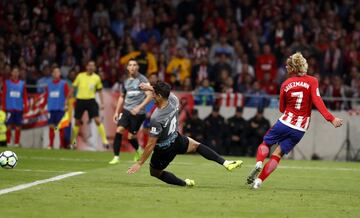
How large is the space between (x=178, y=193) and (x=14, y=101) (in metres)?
12.9

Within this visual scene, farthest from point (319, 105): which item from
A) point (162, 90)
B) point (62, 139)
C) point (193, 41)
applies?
point (193, 41)

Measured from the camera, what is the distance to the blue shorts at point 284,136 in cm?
1382

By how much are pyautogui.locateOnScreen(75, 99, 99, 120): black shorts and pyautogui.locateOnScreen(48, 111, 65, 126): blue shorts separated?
4.90 ft

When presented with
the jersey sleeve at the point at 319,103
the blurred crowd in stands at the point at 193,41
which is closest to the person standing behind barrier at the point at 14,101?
the blurred crowd in stands at the point at 193,41

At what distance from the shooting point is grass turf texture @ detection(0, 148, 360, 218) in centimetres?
1098

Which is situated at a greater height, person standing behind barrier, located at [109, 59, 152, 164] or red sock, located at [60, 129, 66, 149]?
person standing behind barrier, located at [109, 59, 152, 164]

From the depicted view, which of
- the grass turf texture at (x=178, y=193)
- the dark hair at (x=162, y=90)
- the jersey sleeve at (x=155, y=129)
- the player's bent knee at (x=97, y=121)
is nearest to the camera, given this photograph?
the grass turf texture at (x=178, y=193)

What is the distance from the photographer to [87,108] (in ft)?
77.7

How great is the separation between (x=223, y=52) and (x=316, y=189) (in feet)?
40.7

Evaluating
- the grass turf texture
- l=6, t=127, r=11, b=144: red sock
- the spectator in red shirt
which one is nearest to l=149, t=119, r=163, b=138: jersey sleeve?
the grass turf texture

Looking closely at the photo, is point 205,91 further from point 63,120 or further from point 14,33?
point 14,33

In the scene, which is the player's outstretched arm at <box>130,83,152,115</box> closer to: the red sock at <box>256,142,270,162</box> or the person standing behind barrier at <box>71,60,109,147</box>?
the person standing behind barrier at <box>71,60,109,147</box>

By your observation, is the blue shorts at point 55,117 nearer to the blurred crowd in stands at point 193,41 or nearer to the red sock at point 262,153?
the blurred crowd in stands at point 193,41

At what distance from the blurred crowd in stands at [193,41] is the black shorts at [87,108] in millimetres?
2218
